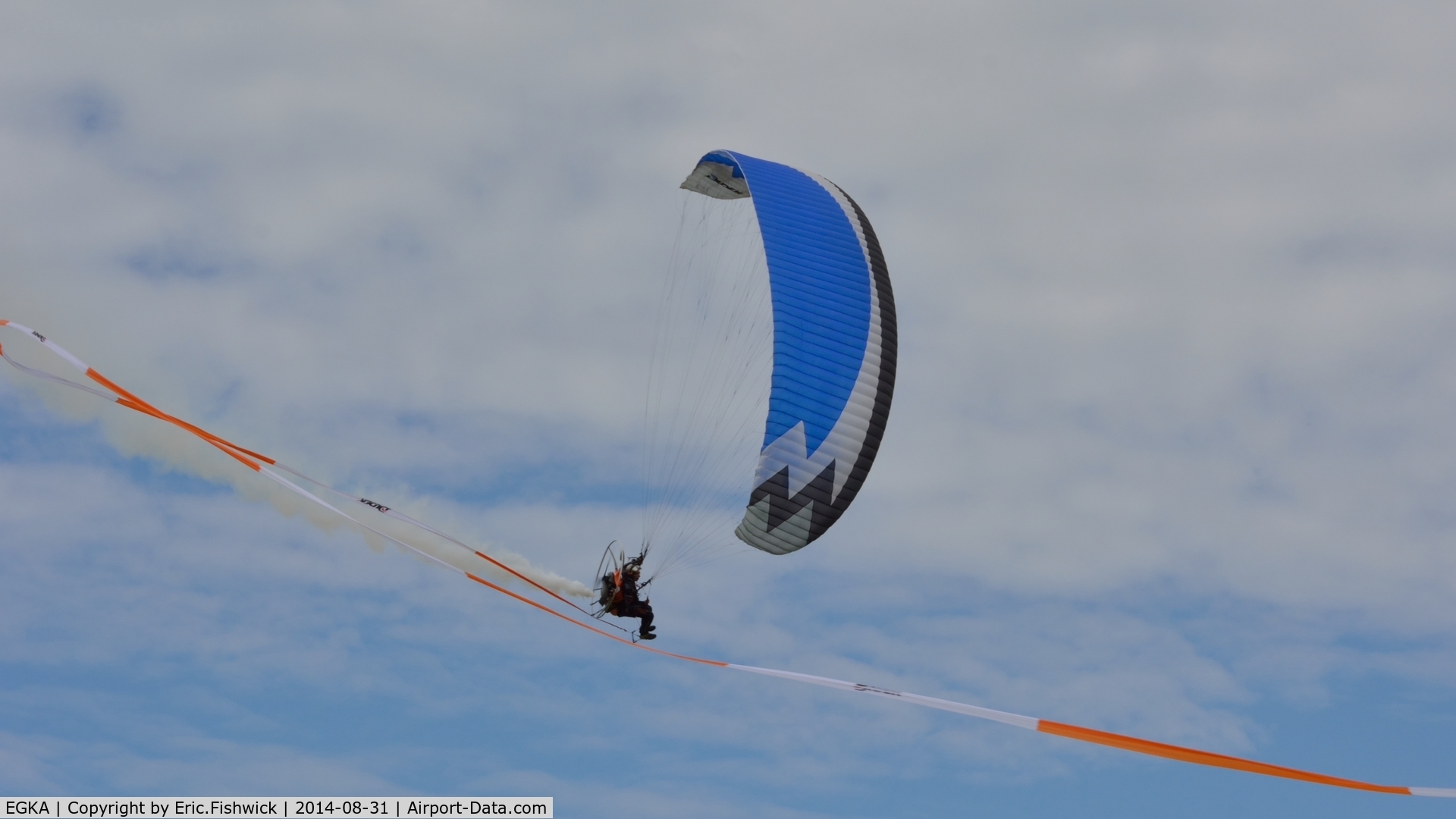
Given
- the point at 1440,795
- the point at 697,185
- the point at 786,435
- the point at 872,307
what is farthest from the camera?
the point at 697,185

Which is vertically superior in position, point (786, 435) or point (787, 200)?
point (787, 200)

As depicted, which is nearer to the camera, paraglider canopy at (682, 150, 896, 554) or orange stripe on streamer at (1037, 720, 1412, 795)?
orange stripe on streamer at (1037, 720, 1412, 795)

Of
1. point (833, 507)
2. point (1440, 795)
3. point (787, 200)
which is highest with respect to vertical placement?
point (787, 200)

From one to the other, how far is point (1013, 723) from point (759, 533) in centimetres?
773

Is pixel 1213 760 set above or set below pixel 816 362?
below

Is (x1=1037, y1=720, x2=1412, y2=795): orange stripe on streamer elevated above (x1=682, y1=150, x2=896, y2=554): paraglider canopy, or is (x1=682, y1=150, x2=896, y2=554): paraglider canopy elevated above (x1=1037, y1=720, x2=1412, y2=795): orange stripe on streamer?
(x1=682, y1=150, x2=896, y2=554): paraglider canopy

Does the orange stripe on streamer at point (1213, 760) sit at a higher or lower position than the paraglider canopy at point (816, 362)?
lower

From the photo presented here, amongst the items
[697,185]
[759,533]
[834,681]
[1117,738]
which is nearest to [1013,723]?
[1117,738]

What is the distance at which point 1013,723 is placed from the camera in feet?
39.0

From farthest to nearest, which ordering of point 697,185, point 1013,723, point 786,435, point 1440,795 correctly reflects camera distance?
point 697,185 → point 786,435 → point 1013,723 → point 1440,795

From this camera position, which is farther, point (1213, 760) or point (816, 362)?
point (816, 362)

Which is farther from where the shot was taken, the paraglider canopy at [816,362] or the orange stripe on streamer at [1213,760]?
the paraglider canopy at [816,362]

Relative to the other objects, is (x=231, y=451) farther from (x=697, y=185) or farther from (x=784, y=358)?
(x=697, y=185)

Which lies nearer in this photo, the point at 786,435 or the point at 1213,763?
the point at 1213,763
